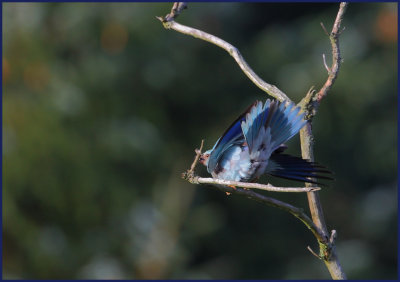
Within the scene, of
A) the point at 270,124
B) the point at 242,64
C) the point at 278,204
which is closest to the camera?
the point at 278,204

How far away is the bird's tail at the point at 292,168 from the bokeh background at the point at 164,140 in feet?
16.4

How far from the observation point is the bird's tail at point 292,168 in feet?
8.50

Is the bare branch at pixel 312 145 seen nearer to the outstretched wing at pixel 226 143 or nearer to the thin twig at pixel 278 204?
the thin twig at pixel 278 204

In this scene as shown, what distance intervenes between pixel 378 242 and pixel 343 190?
91 centimetres

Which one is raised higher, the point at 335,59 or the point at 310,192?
the point at 335,59

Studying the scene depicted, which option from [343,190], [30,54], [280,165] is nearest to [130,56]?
[30,54]

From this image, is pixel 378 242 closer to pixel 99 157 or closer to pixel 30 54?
pixel 99 157

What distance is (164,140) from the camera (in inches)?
344

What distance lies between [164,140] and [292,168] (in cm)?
612

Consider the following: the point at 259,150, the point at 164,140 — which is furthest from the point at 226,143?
the point at 164,140

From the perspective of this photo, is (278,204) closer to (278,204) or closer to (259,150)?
(278,204)

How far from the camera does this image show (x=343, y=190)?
9703mm

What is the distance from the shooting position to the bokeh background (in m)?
7.86

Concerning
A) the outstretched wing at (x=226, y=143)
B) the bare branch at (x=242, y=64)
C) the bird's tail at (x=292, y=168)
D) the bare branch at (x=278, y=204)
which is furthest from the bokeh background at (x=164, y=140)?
the bare branch at (x=278, y=204)
